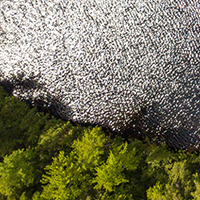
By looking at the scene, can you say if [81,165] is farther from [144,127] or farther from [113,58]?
[113,58]

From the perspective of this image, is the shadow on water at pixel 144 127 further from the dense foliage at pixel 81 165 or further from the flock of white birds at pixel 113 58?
the dense foliage at pixel 81 165

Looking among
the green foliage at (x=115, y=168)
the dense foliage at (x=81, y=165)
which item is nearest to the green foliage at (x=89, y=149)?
the dense foliage at (x=81, y=165)

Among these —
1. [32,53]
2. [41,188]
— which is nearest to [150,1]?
[32,53]

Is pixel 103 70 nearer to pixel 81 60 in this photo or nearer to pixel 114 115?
pixel 81 60

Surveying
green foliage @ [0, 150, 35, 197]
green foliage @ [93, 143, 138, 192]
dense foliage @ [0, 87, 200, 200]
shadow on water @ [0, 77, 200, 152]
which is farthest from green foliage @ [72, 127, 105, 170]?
green foliage @ [0, 150, 35, 197]

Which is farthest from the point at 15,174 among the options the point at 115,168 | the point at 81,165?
the point at 115,168

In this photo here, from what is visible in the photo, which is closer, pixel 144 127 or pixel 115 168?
pixel 115 168
